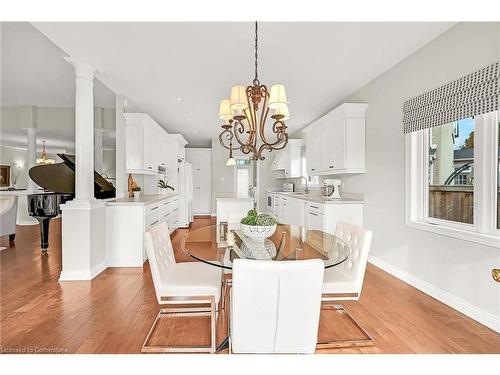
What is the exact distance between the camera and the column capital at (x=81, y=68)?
3.25 metres

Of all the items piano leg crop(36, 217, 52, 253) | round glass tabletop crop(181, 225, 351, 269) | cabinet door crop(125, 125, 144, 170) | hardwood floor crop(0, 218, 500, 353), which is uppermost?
cabinet door crop(125, 125, 144, 170)

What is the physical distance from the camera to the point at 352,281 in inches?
80.0

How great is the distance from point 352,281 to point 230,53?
2507 mm

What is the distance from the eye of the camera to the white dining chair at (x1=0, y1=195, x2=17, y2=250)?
4.88m

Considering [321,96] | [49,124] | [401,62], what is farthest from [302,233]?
[49,124]

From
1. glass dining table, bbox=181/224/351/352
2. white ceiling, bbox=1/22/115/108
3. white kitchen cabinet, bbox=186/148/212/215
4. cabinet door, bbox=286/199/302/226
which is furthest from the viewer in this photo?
white kitchen cabinet, bbox=186/148/212/215

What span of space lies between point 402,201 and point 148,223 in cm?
336

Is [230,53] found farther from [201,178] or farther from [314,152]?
[201,178]

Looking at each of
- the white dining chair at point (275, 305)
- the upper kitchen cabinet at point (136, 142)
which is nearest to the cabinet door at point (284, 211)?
the upper kitchen cabinet at point (136, 142)

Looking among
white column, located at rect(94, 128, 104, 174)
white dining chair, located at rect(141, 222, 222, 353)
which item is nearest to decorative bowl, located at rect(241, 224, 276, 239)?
white dining chair, located at rect(141, 222, 222, 353)

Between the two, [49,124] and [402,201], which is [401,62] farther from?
[49,124]

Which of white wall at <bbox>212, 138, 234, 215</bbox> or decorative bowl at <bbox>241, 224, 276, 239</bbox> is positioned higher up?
white wall at <bbox>212, 138, 234, 215</bbox>

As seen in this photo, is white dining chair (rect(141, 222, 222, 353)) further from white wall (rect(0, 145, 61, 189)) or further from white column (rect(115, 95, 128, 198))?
white wall (rect(0, 145, 61, 189))

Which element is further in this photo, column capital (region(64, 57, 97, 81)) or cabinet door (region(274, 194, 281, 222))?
cabinet door (region(274, 194, 281, 222))
